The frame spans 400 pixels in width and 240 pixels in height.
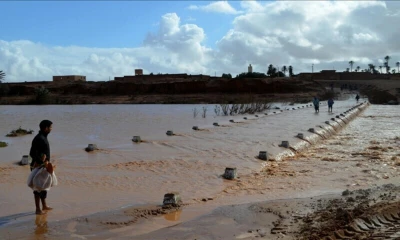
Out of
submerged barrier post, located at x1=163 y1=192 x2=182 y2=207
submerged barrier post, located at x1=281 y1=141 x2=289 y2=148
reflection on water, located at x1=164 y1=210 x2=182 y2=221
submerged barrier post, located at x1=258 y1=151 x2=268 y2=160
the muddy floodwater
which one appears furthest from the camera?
submerged barrier post, located at x1=281 y1=141 x2=289 y2=148

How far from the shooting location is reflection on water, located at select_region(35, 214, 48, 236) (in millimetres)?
5419

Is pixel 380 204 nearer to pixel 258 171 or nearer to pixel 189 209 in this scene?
pixel 189 209

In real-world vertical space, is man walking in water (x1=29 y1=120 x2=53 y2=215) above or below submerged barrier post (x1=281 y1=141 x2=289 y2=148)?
above

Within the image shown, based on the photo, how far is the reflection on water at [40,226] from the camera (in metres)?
5.42

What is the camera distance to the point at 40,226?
5734mm

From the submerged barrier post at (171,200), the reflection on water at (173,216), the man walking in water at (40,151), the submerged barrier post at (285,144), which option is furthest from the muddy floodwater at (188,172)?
the man walking in water at (40,151)

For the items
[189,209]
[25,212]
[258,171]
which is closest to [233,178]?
[258,171]

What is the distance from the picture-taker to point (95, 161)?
10719mm

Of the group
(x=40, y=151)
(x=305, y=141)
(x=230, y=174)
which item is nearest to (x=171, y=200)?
(x=40, y=151)

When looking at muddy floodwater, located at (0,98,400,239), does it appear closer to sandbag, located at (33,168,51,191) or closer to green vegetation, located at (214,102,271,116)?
sandbag, located at (33,168,51,191)

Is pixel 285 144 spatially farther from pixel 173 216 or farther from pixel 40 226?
pixel 40 226

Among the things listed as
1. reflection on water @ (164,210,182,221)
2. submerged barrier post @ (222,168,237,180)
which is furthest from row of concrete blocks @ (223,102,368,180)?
reflection on water @ (164,210,182,221)

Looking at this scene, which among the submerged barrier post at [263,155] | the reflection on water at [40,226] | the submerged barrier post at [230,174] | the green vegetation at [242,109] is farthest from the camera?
the green vegetation at [242,109]

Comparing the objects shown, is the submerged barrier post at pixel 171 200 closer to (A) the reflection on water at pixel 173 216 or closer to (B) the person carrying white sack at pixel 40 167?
(A) the reflection on water at pixel 173 216
